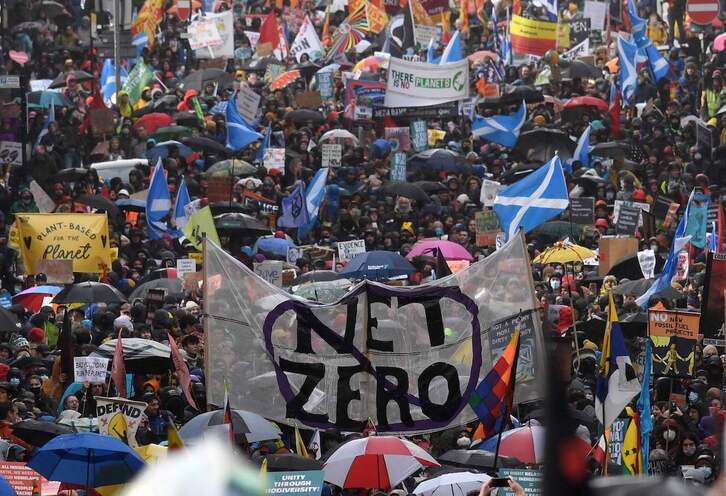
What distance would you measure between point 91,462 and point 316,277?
790cm

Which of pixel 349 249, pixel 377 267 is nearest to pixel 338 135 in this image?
pixel 349 249

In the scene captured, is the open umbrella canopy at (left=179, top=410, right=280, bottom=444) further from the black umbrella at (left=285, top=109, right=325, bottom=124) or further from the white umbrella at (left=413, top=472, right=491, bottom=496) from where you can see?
the black umbrella at (left=285, top=109, right=325, bottom=124)

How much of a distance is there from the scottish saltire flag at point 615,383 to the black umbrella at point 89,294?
6.50m

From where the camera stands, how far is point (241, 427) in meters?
10.4

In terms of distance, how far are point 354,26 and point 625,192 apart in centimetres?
1206

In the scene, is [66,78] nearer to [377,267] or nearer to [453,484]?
[377,267]

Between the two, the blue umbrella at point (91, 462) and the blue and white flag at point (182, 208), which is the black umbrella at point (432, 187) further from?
the blue umbrella at point (91, 462)

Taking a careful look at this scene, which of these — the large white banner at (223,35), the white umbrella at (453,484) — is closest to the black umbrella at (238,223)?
the white umbrella at (453,484)

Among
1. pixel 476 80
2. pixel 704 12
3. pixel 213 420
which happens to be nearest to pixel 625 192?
pixel 476 80

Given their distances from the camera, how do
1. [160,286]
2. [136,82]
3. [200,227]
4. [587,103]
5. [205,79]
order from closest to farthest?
[160,286] → [200,227] → [587,103] → [136,82] → [205,79]

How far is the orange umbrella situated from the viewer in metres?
27.7

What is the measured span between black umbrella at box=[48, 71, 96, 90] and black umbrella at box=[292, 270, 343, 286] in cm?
1036

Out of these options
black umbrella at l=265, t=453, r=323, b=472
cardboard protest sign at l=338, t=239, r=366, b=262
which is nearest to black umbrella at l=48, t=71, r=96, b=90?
cardboard protest sign at l=338, t=239, r=366, b=262

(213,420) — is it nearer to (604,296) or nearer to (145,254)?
(604,296)
